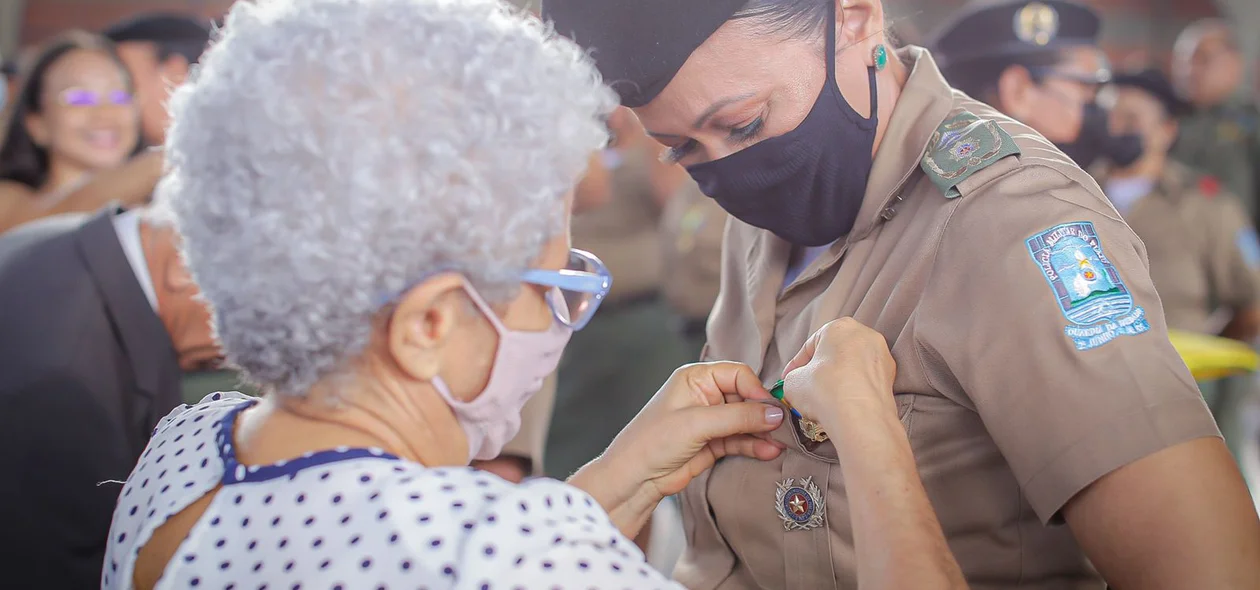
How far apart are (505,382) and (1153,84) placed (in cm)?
521

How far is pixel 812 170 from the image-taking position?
1615 millimetres

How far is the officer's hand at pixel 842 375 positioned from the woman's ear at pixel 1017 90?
238 cm

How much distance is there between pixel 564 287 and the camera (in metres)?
1.27

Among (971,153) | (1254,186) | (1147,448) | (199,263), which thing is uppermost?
(199,263)

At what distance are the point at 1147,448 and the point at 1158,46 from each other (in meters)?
16.7

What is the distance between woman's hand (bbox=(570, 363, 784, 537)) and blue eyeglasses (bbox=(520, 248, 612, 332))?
349mm

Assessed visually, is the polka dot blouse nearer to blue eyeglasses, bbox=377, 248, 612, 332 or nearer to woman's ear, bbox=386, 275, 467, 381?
woman's ear, bbox=386, 275, 467, 381

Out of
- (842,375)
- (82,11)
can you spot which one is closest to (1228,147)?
(842,375)

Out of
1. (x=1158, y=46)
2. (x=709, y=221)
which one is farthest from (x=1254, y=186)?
(x=1158, y=46)

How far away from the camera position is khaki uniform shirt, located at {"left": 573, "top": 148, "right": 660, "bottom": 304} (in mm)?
5492

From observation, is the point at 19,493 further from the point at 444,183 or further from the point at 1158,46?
the point at 1158,46

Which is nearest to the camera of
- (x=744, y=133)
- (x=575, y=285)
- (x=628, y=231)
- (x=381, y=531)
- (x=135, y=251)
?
(x=381, y=531)

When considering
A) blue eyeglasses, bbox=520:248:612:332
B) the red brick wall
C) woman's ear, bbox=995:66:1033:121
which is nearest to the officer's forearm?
blue eyeglasses, bbox=520:248:612:332

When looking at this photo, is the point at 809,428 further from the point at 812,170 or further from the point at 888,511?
the point at 812,170
